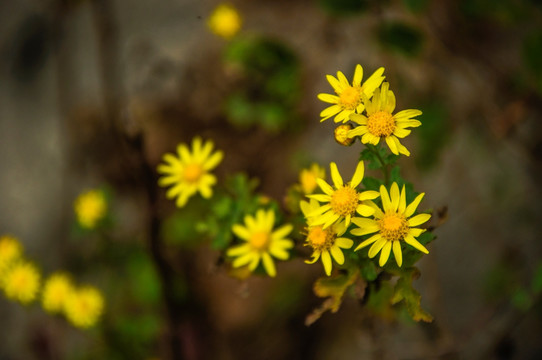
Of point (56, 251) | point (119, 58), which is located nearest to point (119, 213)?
point (56, 251)

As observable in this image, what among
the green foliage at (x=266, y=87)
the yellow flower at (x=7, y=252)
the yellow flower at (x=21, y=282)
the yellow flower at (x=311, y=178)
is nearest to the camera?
the yellow flower at (x=311, y=178)

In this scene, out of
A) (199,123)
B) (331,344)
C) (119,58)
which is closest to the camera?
(331,344)

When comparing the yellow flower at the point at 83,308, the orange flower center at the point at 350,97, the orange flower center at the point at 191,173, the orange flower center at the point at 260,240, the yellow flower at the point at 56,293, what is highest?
the yellow flower at the point at 56,293

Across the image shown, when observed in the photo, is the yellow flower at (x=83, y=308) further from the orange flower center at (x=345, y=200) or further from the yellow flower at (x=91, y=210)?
the orange flower center at (x=345, y=200)

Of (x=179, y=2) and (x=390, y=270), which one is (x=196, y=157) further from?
(x=179, y=2)

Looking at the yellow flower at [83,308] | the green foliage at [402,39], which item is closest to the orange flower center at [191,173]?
the yellow flower at [83,308]
